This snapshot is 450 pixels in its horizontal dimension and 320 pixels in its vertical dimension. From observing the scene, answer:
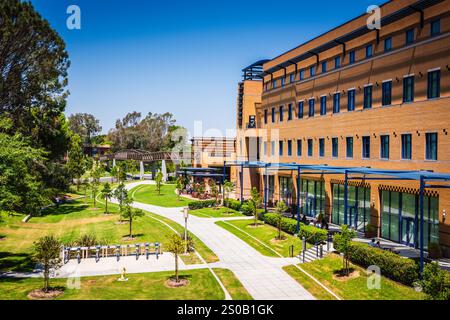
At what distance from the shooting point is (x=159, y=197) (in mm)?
60906

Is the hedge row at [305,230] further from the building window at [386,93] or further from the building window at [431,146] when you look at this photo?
the building window at [386,93]

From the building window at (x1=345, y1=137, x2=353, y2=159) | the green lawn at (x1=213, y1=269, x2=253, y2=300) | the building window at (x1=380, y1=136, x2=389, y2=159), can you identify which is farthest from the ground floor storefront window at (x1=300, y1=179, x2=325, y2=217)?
the green lawn at (x1=213, y1=269, x2=253, y2=300)

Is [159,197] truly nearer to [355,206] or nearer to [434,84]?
[355,206]

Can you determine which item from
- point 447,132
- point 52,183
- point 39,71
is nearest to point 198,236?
point 447,132

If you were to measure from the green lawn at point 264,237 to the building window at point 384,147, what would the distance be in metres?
9.23

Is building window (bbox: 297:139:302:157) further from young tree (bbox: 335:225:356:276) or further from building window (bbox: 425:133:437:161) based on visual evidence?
young tree (bbox: 335:225:356:276)

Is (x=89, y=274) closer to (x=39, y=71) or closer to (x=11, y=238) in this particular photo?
(x=11, y=238)

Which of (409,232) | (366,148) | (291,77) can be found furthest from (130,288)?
(291,77)

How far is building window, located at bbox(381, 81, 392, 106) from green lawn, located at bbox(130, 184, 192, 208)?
29839mm

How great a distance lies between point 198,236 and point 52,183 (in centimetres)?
2924

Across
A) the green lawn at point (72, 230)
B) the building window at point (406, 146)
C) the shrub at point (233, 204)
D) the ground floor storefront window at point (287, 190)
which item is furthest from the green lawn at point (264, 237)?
the building window at point (406, 146)

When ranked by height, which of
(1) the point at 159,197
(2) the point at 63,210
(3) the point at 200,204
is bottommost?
(2) the point at 63,210

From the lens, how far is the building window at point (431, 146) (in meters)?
25.8

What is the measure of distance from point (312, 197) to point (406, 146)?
13412mm
